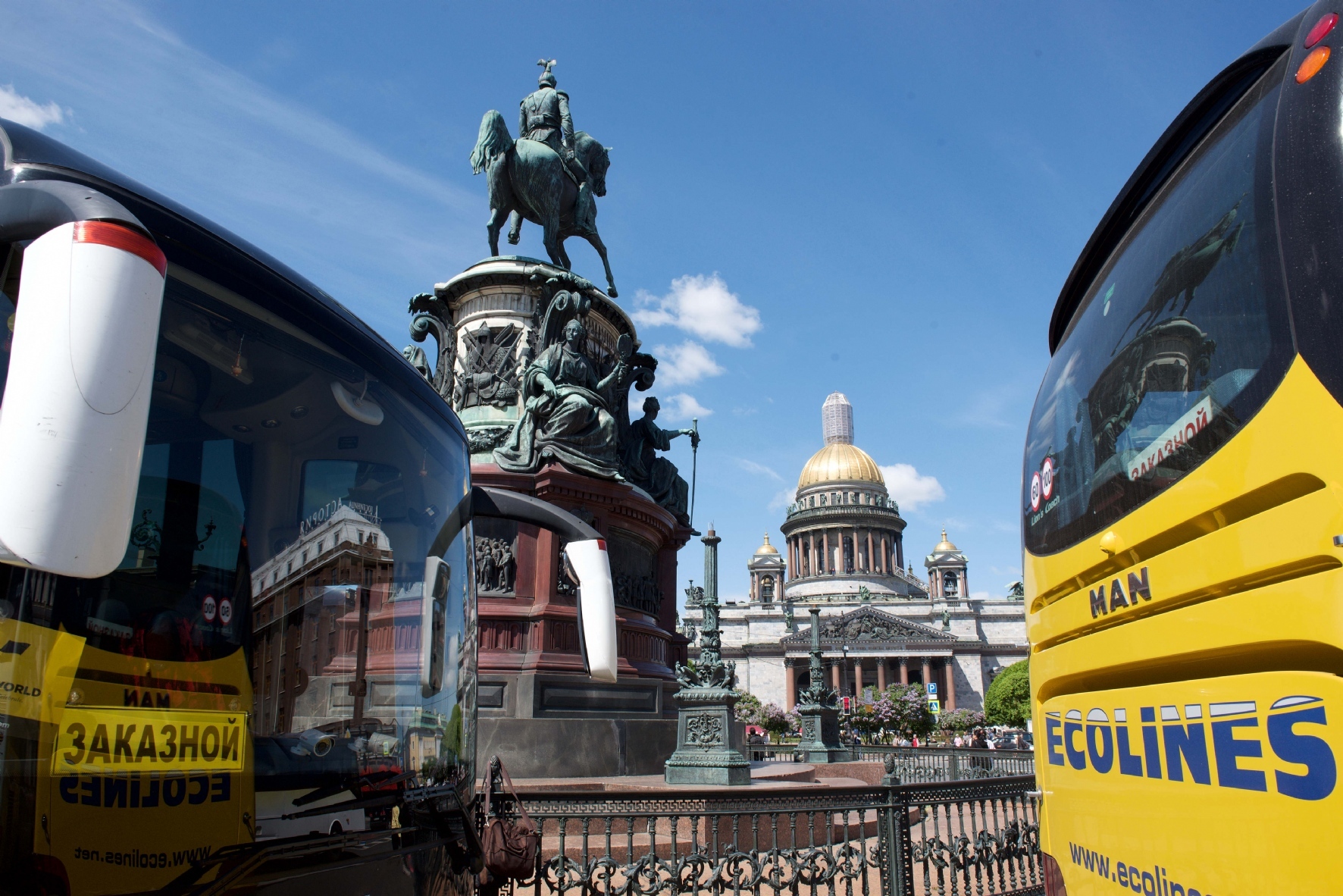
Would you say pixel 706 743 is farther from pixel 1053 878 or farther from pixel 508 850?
pixel 1053 878

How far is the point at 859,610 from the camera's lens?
97438mm

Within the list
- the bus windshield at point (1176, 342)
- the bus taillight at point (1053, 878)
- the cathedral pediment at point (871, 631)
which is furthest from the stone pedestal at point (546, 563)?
the cathedral pediment at point (871, 631)

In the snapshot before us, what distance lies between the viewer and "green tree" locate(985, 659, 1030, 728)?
2756 inches

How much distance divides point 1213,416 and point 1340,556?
1.96 feet

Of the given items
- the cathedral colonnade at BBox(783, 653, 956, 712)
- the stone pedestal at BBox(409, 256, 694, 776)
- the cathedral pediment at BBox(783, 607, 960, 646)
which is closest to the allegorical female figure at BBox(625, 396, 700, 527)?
the stone pedestal at BBox(409, 256, 694, 776)

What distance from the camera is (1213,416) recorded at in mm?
2471

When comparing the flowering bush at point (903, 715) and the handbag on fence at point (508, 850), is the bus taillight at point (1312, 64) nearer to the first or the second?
the handbag on fence at point (508, 850)

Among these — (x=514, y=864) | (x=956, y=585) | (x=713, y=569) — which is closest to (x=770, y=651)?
(x=956, y=585)

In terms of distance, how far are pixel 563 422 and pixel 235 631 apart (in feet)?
31.2

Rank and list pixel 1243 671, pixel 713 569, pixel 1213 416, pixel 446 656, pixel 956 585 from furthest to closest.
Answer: pixel 956 585 → pixel 713 569 → pixel 446 656 → pixel 1213 416 → pixel 1243 671

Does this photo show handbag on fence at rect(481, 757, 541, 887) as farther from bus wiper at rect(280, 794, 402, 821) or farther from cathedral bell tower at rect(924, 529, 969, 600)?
cathedral bell tower at rect(924, 529, 969, 600)

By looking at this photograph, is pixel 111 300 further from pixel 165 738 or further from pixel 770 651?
pixel 770 651

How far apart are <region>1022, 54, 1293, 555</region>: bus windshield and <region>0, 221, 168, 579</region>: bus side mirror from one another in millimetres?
Answer: 2565

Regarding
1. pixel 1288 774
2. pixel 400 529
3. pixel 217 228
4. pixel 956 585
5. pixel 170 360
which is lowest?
pixel 1288 774
